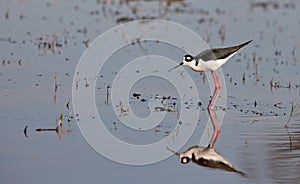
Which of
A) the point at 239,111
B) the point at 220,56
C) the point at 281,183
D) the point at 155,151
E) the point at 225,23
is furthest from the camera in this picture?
the point at 225,23

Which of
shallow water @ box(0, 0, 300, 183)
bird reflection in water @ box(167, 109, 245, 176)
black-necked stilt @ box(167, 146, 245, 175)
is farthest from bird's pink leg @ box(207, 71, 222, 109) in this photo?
black-necked stilt @ box(167, 146, 245, 175)

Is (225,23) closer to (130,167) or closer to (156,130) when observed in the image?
(156,130)

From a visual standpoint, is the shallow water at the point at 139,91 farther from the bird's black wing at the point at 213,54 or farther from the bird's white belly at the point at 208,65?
the bird's black wing at the point at 213,54

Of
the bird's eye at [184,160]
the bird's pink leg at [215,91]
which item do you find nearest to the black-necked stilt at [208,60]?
the bird's pink leg at [215,91]

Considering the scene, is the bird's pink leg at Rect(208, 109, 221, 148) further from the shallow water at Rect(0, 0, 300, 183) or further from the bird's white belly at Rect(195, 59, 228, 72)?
the bird's white belly at Rect(195, 59, 228, 72)

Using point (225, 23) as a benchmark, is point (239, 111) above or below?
below

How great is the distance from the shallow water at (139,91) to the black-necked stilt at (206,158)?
8 cm

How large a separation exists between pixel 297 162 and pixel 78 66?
447cm

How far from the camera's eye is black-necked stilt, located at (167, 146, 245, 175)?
622cm

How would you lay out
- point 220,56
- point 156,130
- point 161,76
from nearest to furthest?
1. point 156,130
2. point 220,56
3. point 161,76

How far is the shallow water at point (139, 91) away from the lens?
6051mm

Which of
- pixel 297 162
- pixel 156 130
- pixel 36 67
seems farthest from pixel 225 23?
pixel 297 162

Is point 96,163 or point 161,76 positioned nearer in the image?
point 96,163

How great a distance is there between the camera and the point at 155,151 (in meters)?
6.67
